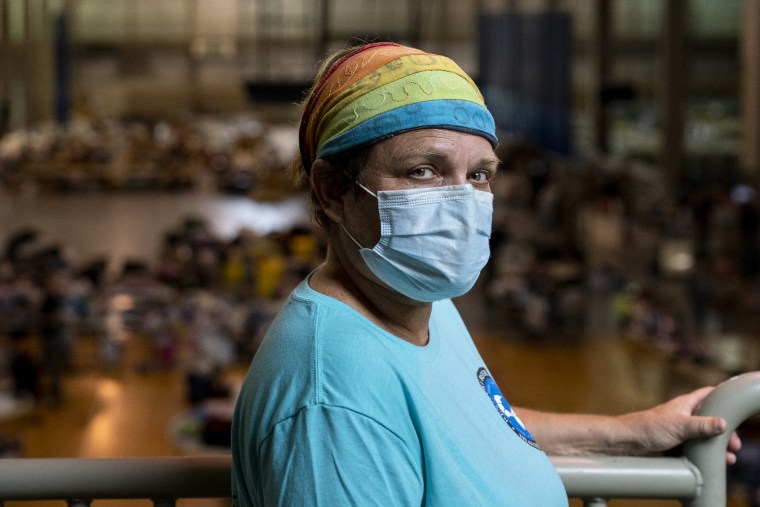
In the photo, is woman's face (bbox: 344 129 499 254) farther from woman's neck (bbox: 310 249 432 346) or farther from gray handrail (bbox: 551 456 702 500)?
gray handrail (bbox: 551 456 702 500)

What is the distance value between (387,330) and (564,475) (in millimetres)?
394

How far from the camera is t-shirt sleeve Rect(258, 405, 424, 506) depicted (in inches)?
44.4

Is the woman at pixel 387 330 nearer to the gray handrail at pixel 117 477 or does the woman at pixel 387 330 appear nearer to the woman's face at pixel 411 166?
the woman's face at pixel 411 166

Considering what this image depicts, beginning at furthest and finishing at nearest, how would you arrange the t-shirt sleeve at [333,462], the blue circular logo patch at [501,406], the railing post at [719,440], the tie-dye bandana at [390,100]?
the railing post at [719,440], the blue circular logo patch at [501,406], the tie-dye bandana at [390,100], the t-shirt sleeve at [333,462]

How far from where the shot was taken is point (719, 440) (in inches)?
60.7

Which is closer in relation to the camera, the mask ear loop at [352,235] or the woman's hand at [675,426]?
the mask ear loop at [352,235]

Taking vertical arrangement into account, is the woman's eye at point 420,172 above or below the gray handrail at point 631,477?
above

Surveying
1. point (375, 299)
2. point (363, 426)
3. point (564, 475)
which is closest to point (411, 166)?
point (375, 299)

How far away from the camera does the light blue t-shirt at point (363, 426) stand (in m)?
1.14

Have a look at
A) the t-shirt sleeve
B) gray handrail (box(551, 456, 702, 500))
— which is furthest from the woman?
gray handrail (box(551, 456, 702, 500))

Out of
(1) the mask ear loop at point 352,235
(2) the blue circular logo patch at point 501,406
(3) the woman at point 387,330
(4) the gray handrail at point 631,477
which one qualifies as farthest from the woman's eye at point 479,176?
(4) the gray handrail at point 631,477

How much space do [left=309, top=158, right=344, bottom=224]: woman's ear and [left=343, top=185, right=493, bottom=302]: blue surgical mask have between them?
3 centimetres

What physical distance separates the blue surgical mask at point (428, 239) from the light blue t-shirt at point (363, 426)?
2.6 inches

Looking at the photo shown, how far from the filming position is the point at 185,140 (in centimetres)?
2870
